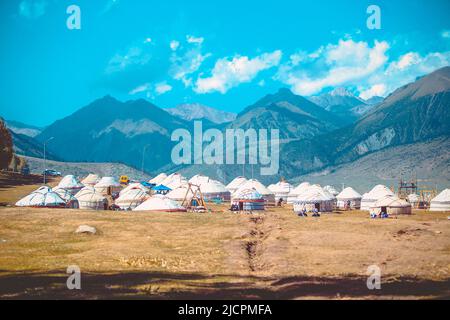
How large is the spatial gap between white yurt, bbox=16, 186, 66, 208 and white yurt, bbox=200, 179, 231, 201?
3557cm

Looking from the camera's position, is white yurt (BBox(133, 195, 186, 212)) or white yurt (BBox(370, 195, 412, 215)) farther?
white yurt (BBox(370, 195, 412, 215))

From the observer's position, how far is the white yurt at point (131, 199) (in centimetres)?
7050

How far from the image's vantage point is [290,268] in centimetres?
2800

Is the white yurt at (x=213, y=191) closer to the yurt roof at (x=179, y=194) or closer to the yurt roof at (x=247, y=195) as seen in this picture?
the yurt roof at (x=179, y=194)

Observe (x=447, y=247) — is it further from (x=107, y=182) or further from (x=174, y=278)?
(x=107, y=182)

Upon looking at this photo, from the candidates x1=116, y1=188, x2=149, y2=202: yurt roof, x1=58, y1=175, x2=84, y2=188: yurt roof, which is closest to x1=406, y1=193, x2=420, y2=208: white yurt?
x1=116, y1=188, x2=149, y2=202: yurt roof

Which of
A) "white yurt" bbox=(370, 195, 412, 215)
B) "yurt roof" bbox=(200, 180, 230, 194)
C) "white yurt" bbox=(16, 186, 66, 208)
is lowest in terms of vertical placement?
"white yurt" bbox=(370, 195, 412, 215)

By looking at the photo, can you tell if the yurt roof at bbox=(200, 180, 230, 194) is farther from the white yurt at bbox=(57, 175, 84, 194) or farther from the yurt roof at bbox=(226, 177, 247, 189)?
the white yurt at bbox=(57, 175, 84, 194)

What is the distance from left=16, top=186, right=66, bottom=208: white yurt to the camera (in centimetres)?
5906

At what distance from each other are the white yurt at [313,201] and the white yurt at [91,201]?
1077 inches

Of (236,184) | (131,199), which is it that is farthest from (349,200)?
(131,199)

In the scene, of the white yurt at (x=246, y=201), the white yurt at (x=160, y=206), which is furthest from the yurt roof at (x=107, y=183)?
the white yurt at (x=160, y=206)
